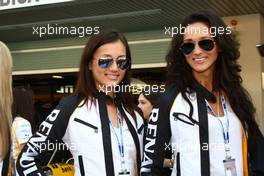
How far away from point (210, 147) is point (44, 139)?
92 centimetres

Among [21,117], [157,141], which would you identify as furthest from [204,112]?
[21,117]

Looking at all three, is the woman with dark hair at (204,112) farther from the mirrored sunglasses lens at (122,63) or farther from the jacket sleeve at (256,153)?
the mirrored sunglasses lens at (122,63)

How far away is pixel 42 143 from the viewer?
2463 millimetres

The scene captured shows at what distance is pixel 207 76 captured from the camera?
2541 millimetres

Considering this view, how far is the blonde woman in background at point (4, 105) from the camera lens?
2.32 metres

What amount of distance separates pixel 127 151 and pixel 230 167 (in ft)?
1.98

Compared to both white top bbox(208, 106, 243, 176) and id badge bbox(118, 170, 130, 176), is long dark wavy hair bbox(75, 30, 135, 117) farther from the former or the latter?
white top bbox(208, 106, 243, 176)

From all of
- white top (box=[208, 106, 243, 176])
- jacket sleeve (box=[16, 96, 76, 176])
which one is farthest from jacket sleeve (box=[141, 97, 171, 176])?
jacket sleeve (box=[16, 96, 76, 176])

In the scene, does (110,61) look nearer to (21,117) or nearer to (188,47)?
(188,47)

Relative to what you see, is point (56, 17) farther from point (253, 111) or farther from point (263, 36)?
point (253, 111)

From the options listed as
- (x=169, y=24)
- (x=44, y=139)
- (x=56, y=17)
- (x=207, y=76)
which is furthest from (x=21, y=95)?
(x=169, y=24)

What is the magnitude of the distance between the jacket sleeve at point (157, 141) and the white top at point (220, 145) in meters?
0.24

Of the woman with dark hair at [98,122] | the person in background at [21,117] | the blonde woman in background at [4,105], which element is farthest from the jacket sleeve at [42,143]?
the person in background at [21,117]

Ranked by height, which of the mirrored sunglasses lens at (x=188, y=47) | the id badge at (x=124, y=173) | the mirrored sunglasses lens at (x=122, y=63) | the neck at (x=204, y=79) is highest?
the mirrored sunglasses lens at (x=188, y=47)
